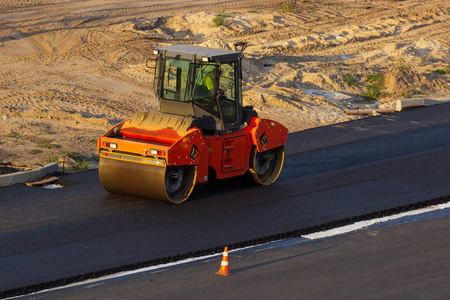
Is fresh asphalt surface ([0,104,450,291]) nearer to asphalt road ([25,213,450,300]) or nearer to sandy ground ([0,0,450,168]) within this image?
asphalt road ([25,213,450,300])

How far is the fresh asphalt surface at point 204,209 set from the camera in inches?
411

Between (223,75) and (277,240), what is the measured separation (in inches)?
134

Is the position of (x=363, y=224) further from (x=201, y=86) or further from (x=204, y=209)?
(x=201, y=86)

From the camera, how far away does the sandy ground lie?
1972 centimetres

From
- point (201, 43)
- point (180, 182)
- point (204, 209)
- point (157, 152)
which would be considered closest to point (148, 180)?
point (157, 152)

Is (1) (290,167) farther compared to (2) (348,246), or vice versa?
(1) (290,167)

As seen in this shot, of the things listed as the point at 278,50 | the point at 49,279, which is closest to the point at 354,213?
the point at 49,279

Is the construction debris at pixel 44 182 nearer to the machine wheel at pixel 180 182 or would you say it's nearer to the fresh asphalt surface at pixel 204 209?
the fresh asphalt surface at pixel 204 209

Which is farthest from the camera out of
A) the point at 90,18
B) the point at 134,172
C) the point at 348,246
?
the point at 90,18

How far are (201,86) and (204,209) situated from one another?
222cm

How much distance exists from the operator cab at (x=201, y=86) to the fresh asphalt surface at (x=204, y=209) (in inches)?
58.2

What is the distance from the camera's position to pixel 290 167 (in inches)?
620

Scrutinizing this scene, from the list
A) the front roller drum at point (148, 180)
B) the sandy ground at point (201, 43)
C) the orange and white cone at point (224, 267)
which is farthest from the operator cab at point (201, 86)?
the sandy ground at point (201, 43)

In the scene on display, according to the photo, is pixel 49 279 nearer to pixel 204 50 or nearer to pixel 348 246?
pixel 348 246
